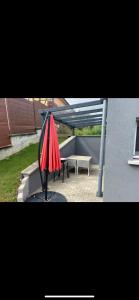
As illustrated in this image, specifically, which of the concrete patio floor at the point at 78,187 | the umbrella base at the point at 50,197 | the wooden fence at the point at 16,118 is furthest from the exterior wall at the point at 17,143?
the umbrella base at the point at 50,197

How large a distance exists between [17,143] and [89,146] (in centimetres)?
318

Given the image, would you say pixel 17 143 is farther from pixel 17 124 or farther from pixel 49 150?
pixel 49 150

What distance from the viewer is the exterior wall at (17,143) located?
5631mm

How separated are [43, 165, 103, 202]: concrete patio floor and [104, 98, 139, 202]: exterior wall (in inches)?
29.2

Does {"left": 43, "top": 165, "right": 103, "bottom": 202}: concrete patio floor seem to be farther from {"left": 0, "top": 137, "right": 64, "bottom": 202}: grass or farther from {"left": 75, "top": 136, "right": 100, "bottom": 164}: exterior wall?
{"left": 75, "top": 136, "right": 100, "bottom": 164}: exterior wall

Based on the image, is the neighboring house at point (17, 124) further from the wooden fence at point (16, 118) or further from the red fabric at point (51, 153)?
the red fabric at point (51, 153)

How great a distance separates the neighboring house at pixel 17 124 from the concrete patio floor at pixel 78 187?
2259 mm

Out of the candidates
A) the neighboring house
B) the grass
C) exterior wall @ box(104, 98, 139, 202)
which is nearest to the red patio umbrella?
the grass

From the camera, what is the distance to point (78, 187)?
4410mm

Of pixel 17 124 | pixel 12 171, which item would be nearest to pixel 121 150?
pixel 12 171
